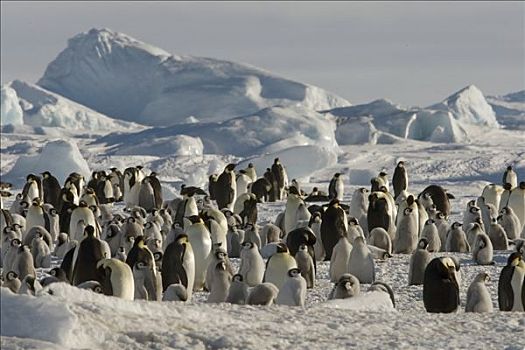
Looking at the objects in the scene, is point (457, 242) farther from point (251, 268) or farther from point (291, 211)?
point (251, 268)

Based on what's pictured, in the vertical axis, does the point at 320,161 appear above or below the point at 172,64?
below

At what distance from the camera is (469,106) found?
71250 mm

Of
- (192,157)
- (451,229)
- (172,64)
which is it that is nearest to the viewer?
(451,229)

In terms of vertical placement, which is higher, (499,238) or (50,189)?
(50,189)

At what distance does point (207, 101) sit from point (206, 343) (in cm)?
7572

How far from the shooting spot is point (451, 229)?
45.3 ft

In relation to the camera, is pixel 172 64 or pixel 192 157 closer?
pixel 192 157

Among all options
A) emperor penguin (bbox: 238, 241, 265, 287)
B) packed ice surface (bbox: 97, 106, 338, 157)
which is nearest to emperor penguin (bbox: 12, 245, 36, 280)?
emperor penguin (bbox: 238, 241, 265, 287)

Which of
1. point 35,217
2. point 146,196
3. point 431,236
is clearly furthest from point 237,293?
point 146,196

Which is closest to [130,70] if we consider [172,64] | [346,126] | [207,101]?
[172,64]

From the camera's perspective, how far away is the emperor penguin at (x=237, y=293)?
871cm

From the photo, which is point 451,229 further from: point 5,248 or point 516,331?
point 516,331

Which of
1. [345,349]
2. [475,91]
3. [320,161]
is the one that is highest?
[475,91]

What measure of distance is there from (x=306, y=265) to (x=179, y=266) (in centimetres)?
132
